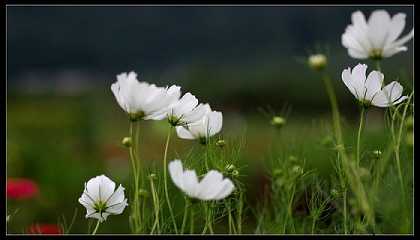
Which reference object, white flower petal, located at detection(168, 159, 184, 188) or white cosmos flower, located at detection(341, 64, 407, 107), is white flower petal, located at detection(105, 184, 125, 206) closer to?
white flower petal, located at detection(168, 159, 184, 188)

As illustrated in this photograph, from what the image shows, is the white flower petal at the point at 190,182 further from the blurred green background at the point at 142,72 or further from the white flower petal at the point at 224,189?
the blurred green background at the point at 142,72

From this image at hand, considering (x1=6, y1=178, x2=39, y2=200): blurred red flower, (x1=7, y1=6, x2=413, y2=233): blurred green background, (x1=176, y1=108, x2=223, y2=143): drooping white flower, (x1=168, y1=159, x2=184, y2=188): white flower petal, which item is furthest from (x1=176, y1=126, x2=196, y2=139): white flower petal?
(x1=7, y1=6, x2=413, y2=233): blurred green background

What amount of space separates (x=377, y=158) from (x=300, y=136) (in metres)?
0.13

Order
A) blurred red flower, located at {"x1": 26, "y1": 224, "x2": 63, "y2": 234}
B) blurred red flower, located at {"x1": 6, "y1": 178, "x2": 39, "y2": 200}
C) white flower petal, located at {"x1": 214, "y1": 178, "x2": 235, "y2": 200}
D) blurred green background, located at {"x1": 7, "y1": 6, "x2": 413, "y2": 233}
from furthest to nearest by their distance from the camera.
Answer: blurred green background, located at {"x1": 7, "y1": 6, "x2": 413, "y2": 233}, blurred red flower, located at {"x1": 6, "y1": 178, "x2": 39, "y2": 200}, blurred red flower, located at {"x1": 26, "y1": 224, "x2": 63, "y2": 234}, white flower petal, located at {"x1": 214, "y1": 178, "x2": 235, "y2": 200}

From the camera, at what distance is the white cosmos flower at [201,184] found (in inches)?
23.5

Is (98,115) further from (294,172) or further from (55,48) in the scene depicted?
(55,48)

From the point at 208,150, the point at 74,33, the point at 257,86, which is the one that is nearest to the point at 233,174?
the point at 208,150

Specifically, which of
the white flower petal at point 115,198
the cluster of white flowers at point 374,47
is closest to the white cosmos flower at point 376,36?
the cluster of white flowers at point 374,47

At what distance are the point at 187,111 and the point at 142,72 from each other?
64.8 feet

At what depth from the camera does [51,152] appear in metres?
3.38

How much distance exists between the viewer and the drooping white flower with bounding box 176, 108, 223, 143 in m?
0.73

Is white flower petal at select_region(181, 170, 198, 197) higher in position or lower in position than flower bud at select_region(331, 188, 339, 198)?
higher

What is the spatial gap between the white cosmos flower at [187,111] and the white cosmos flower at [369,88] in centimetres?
14

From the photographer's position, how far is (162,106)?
66 cm
